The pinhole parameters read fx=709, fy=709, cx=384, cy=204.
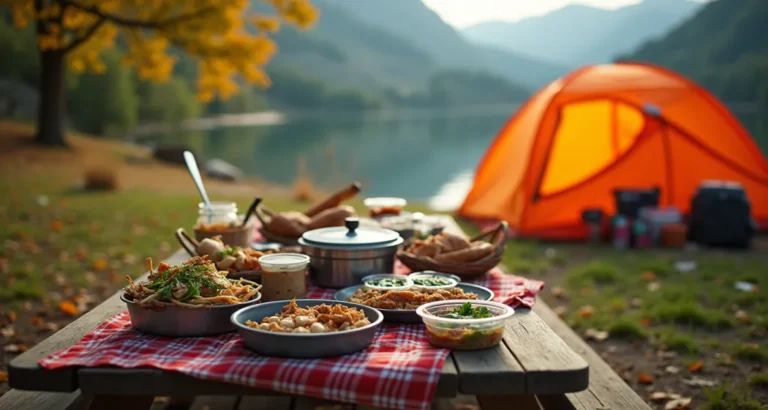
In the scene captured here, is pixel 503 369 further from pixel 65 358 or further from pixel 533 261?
pixel 533 261

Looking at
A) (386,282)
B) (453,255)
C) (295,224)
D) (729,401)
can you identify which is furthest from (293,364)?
(729,401)

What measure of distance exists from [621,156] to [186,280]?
8.12 m

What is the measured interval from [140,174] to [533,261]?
1223cm

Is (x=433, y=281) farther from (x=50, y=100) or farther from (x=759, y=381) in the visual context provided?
(x=50, y=100)

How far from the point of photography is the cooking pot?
3131mm

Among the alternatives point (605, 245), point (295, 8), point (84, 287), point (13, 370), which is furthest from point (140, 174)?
point (13, 370)

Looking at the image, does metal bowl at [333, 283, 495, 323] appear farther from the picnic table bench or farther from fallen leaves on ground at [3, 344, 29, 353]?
fallen leaves on ground at [3, 344, 29, 353]

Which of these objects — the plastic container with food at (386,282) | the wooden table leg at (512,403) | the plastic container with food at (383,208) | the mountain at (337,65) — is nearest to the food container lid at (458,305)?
the plastic container with food at (386,282)

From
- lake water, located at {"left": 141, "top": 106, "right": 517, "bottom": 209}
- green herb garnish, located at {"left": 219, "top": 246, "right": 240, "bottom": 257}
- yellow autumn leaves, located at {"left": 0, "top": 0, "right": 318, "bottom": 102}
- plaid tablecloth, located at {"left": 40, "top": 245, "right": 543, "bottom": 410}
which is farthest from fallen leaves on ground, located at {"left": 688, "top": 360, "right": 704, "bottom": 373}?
yellow autumn leaves, located at {"left": 0, "top": 0, "right": 318, "bottom": 102}

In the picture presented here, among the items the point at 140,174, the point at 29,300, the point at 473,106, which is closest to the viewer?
the point at 29,300

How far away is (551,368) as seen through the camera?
2.12 m

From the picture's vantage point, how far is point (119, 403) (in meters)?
2.66

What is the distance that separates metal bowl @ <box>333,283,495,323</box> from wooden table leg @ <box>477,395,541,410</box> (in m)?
0.39

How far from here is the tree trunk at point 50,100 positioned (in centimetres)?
1806
